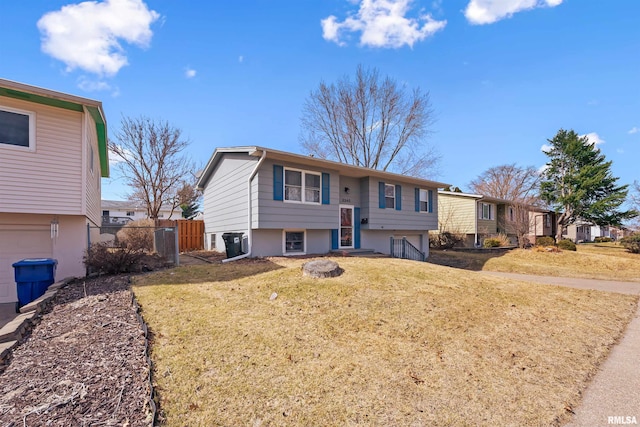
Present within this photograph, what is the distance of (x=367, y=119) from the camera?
2519 cm

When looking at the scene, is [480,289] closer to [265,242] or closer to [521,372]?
[521,372]

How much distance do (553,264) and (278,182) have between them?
14.2 meters

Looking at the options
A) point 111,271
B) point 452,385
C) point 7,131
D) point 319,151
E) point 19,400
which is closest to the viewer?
point 19,400

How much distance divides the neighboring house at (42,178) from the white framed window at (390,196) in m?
12.0

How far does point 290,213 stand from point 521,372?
29.2 ft

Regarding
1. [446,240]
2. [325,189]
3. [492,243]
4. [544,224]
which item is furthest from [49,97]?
[544,224]

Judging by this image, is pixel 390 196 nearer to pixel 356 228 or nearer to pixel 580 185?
pixel 356 228

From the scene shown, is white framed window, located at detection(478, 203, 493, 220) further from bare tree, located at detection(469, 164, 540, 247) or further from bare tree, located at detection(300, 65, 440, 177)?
bare tree, located at detection(300, 65, 440, 177)

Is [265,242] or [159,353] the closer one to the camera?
[159,353]

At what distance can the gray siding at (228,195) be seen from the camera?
39.0ft

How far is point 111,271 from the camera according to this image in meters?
8.59

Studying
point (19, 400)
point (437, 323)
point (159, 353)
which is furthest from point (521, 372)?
point (19, 400)

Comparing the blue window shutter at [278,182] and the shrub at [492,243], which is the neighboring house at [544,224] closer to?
the shrub at [492,243]

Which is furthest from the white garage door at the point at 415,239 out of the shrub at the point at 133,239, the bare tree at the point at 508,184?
the shrub at the point at 133,239
